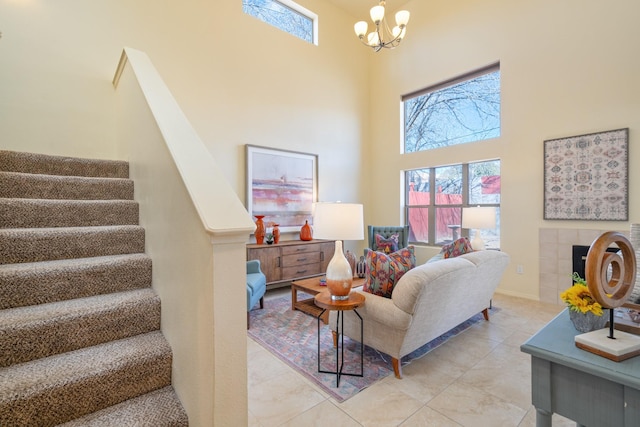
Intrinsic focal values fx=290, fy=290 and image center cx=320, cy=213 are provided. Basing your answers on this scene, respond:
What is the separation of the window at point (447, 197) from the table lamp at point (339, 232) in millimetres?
3318

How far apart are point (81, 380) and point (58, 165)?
6.34 feet

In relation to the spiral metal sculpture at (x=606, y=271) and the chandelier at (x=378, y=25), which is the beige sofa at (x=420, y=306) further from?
the chandelier at (x=378, y=25)

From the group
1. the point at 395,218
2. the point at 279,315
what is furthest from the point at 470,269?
the point at 395,218

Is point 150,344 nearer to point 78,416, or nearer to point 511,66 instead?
point 78,416

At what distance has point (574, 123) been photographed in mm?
3676

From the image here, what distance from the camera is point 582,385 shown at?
1.02 meters

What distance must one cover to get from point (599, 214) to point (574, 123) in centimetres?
118

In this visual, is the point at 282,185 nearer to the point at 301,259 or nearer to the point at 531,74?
the point at 301,259

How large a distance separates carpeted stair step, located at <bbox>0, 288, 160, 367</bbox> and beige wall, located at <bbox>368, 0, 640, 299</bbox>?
4.57m

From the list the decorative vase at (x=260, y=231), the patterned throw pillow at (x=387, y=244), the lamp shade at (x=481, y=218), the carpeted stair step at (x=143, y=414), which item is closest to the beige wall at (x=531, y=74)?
the lamp shade at (x=481, y=218)

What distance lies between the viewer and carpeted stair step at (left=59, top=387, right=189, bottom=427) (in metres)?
1.17

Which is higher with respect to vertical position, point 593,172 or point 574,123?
point 574,123

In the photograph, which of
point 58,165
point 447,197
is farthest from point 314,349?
point 447,197

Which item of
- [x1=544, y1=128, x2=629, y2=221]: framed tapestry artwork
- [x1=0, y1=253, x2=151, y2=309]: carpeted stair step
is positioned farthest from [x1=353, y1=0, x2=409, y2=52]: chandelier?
[x1=0, y1=253, x2=151, y2=309]: carpeted stair step
